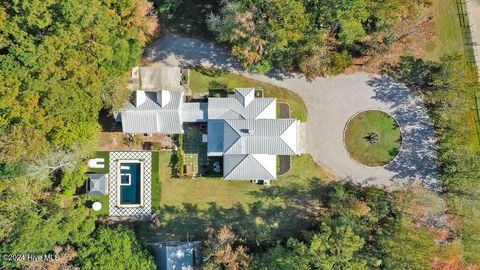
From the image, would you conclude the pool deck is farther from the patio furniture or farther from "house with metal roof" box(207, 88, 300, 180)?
"house with metal roof" box(207, 88, 300, 180)

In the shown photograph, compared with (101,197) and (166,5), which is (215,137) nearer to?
(101,197)

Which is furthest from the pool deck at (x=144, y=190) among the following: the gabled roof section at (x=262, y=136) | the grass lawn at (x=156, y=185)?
the gabled roof section at (x=262, y=136)

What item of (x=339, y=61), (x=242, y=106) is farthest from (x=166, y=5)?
(x=339, y=61)

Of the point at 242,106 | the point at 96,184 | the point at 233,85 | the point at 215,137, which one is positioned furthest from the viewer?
the point at 233,85

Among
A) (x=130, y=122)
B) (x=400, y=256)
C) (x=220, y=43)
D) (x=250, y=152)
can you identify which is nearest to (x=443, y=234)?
(x=400, y=256)

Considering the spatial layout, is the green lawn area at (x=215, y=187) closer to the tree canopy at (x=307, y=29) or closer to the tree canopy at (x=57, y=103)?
the tree canopy at (x=57, y=103)

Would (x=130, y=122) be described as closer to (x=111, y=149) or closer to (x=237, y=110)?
(x=111, y=149)
